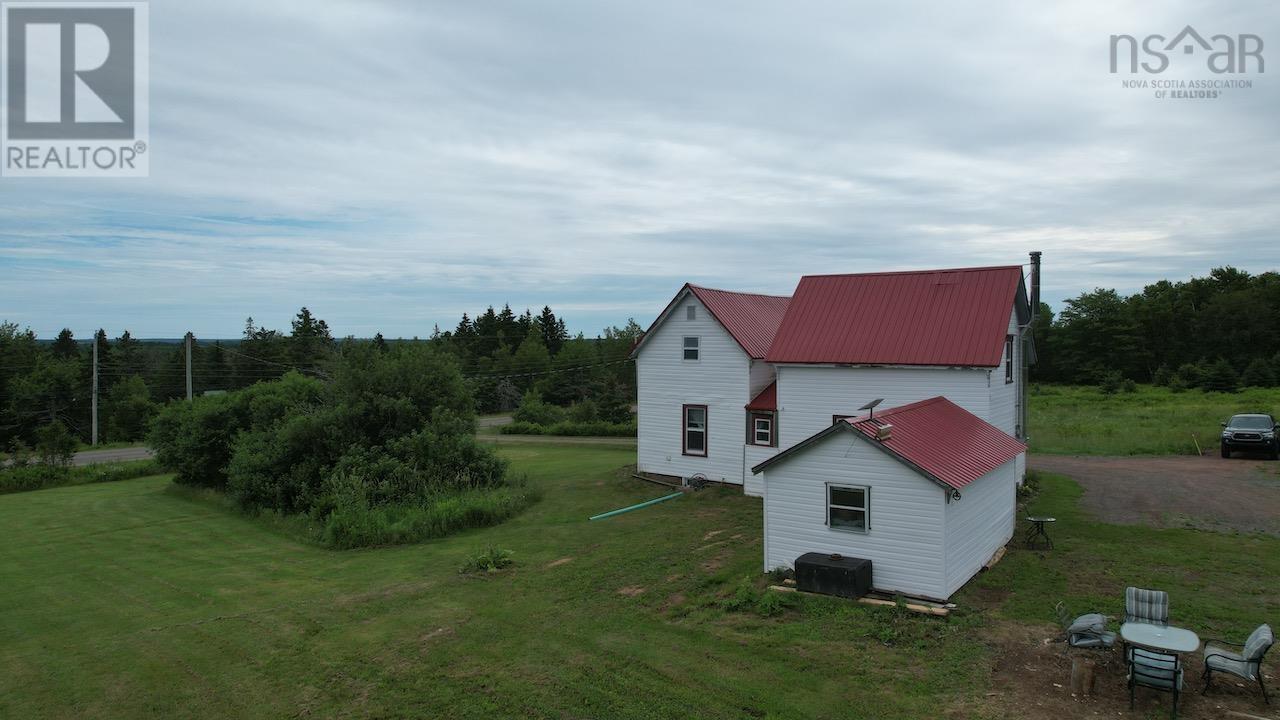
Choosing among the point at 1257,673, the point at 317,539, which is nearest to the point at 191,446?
the point at 317,539

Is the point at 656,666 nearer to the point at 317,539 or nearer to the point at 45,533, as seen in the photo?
the point at 317,539

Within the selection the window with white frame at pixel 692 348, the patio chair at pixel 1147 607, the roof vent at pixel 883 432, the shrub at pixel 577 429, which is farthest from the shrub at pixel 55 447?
the patio chair at pixel 1147 607

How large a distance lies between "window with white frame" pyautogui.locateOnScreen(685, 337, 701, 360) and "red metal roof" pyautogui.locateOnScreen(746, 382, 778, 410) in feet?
8.54

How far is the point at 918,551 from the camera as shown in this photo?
41.9 ft

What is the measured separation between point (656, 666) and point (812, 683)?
223 centimetres

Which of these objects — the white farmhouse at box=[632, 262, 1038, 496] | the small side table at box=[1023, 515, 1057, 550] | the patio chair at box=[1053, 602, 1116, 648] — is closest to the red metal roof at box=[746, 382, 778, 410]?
the white farmhouse at box=[632, 262, 1038, 496]

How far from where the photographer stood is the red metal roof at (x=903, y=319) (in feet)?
64.6

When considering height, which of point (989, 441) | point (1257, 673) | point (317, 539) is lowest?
point (317, 539)

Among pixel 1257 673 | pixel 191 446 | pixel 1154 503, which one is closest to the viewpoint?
pixel 1257 673

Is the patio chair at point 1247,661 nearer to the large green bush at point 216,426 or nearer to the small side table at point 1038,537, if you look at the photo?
the small side table at point 1038,537

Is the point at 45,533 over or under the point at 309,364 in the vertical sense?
under

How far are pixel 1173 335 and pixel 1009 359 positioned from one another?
6659 centimetres

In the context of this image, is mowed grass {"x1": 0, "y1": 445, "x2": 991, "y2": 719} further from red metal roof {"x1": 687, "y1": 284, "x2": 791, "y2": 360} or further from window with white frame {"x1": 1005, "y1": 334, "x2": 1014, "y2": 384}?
window with white frame {"x1": 1005, "y1": 334, "x2": 1014, "y2": 384}

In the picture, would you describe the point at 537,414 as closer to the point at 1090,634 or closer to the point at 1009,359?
the point at 1009,359
